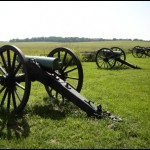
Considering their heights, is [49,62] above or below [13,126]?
above

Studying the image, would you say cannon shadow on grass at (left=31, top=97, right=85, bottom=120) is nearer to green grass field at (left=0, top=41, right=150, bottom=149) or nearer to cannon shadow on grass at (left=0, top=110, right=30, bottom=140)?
green grass field at (left=0, top=41, right=150, bottom=149)

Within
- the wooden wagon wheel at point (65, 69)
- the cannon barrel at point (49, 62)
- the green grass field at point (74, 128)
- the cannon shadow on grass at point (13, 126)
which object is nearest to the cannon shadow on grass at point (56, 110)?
the green grass field at point (74, 128)

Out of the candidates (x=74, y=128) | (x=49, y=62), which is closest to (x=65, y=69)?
(x=49, y=62)

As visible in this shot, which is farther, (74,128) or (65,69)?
(65,69)

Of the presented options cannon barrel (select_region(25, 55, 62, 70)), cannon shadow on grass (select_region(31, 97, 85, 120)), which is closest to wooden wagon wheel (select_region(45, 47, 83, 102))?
cannon shadow on grass (select_region(31, 97, 85, 120))

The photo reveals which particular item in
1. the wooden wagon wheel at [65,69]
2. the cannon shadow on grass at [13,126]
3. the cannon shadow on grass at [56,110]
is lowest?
the cannon shadow on grass at [13,126]

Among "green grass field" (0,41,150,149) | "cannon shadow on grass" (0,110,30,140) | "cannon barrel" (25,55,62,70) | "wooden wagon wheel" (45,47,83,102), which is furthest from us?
"wooden wagon wheel" (45,47,83,102)

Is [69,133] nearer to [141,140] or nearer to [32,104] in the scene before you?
[141,140]

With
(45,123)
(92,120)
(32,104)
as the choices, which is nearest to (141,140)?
(92,120)

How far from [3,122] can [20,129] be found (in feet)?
2.21

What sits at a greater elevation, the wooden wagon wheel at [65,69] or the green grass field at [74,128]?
the wooden wagon wheel at [65,69]

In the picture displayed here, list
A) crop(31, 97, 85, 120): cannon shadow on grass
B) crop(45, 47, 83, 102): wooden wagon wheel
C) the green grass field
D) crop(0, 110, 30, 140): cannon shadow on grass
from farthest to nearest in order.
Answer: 1. crop(45, 47, 83, 102): wooden wagon wheel
2. crop(31, 97, 85, 120): cannon shadow on grass
3. crop(0, 110, 30, 140): cannon shadow on grass
4. the green grass field

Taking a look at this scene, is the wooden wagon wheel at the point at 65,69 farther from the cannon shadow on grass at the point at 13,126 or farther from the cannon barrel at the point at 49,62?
the cannon shadow on grass at the point at 13,126

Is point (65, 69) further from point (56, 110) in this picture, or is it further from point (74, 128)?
point (74, 128)
